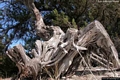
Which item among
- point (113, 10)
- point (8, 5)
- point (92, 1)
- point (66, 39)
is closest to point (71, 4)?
point (92, 1)

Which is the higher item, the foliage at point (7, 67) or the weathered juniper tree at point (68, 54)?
the weathered juniper tree at point (68, 54)

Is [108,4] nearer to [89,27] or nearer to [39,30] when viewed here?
[39,30]

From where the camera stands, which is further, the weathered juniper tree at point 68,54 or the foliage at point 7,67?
the foliage at point 7,67

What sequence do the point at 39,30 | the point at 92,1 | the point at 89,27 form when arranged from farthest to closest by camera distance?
the point at 92,1, the point at 39,30, the point at 89,27

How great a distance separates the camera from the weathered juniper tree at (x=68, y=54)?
5500mm

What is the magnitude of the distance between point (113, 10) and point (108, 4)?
39cm

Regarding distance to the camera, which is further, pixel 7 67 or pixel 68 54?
pixel 7 67

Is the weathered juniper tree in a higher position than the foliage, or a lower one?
higher

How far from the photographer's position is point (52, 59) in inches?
229

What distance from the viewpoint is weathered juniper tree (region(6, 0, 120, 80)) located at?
5.50 metres

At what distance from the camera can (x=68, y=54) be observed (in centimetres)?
572

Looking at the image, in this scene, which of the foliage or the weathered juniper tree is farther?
the foliage

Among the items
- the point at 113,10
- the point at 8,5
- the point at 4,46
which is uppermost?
the point at 8,5

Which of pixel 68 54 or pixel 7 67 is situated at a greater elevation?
pixel 68 54
